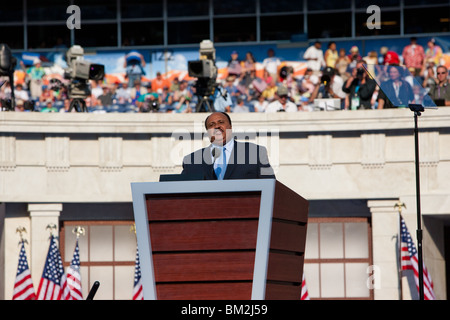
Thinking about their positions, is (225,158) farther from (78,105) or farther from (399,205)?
(78,105)

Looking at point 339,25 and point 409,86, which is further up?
point 339,25

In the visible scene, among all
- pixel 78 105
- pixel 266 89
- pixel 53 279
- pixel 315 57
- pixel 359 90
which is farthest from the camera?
pixel 315 57

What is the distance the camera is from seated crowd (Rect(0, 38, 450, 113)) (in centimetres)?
2070

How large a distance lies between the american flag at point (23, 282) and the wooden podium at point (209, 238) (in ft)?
42.4

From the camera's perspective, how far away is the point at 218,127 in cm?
754

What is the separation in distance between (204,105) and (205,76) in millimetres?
1046

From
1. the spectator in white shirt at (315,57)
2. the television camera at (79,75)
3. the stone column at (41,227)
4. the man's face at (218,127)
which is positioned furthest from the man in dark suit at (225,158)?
the spectator in white shirt at (315,57)

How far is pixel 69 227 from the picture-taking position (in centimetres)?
2133

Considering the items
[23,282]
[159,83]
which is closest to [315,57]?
[159,83]

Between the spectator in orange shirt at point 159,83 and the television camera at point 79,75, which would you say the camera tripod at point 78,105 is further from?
the spectator in orange shirt at point 159,83

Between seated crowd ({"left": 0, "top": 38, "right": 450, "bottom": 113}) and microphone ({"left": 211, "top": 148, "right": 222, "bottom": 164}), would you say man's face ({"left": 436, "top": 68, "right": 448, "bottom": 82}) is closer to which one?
seated crowd ({"left": 0, "top": 38, "right": 450, "bottom": 113})
